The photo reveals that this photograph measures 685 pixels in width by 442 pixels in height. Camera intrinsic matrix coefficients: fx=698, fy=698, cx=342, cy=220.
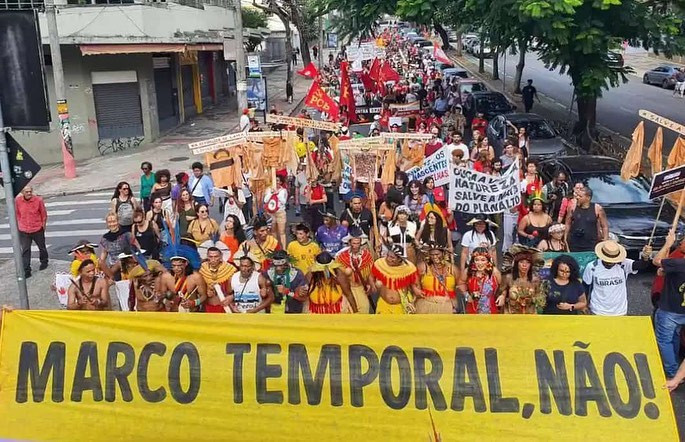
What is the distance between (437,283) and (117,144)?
1900cm

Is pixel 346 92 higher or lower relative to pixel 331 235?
higher

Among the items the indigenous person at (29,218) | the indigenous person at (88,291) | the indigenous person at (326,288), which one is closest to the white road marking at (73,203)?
the indigenous person at (29,218)

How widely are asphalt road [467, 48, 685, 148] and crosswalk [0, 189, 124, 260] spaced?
1429cm

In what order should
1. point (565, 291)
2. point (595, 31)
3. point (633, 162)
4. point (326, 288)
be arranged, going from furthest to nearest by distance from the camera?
1. point (595, 31)
2. point (633, 162)
3. point (326, 288)
4. point (565, 291)

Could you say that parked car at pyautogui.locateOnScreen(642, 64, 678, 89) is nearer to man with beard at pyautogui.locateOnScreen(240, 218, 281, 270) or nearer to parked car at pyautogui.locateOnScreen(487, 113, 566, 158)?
parked car at pyautogui.locateOnScreen(487, 113, 566, 158)

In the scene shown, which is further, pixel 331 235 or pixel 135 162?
pixel 135 162

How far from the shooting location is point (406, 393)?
5160 mm

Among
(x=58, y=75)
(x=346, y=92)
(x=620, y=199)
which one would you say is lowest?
(x=620, y=199)

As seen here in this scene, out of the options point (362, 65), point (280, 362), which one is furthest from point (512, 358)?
point (362, 65)

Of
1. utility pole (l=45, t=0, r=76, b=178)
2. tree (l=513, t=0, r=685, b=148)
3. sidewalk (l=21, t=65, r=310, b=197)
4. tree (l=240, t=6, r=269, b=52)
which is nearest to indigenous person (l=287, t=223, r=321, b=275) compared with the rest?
tree (l=513, t=0, r=685, b=148)

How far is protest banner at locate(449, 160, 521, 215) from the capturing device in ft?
29.7

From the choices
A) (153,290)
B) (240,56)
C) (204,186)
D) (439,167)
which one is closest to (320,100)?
(204,186)

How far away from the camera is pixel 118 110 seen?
23625 millimetres

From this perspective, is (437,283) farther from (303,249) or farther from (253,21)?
(253,21)
